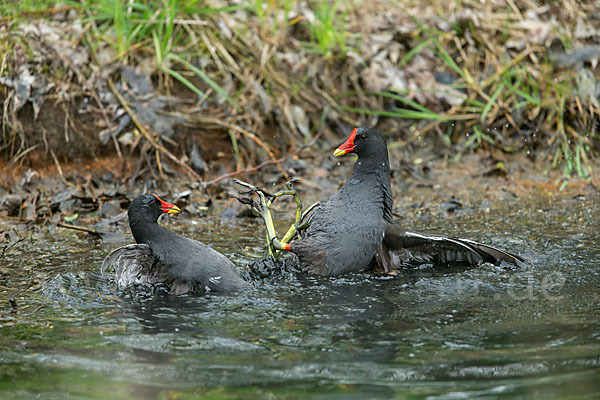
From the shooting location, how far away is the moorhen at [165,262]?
13.8 feet

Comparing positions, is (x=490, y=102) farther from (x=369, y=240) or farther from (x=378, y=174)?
(x=369, y=240)

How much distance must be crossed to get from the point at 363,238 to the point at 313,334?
130 cm

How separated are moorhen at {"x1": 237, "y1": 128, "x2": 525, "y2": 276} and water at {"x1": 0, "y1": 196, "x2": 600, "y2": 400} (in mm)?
120

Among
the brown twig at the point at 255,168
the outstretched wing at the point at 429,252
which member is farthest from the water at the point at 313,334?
the brown twig at the point at 255,168

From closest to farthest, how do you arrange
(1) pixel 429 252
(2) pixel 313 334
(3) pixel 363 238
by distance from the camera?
(2) pixel 313 334 → (3) pixel 363 238 → (1) pixel 429 252

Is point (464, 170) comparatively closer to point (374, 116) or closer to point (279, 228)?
point (374, 116)

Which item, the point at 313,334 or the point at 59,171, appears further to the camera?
the point at 59,171

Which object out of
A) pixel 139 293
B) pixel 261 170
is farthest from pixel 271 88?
pixel 139 293

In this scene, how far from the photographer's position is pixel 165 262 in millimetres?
4281

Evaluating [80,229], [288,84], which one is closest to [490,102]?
[288,84]

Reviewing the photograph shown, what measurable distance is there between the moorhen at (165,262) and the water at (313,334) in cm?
13

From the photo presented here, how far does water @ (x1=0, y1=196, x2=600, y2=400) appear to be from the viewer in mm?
2871

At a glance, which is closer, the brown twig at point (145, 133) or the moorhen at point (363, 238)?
the moorhen at point (363, 238)

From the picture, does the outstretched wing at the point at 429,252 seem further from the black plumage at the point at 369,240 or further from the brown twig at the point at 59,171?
the brown twig at the point at 59,171
